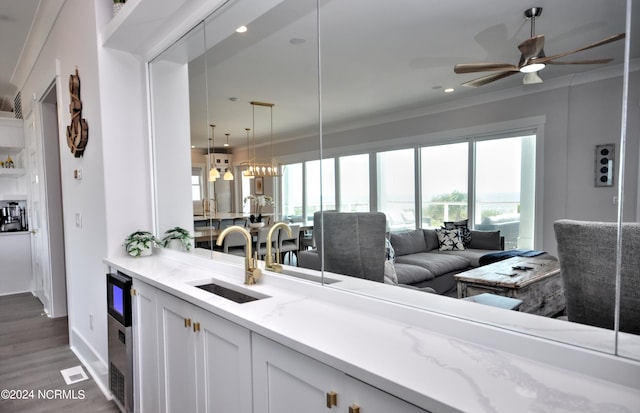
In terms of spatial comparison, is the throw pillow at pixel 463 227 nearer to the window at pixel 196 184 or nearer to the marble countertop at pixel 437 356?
the marble countertop at pixel 437 356

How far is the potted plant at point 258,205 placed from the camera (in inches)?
79.9

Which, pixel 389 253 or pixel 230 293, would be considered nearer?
pixel 389 253

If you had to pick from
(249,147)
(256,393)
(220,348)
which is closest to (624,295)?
(256,393)

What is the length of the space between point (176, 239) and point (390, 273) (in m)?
1.80

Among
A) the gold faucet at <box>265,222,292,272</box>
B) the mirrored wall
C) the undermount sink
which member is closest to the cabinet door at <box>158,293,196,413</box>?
the undermount sink

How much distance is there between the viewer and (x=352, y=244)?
1650mm

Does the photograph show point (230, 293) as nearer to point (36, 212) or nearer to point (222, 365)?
point (222, 365)

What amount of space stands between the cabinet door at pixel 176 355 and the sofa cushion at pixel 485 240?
117 cm

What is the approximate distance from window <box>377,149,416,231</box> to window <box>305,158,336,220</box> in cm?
22

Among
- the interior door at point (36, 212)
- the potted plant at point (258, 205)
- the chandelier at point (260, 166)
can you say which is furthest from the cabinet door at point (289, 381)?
the interior door at point (36, 212)

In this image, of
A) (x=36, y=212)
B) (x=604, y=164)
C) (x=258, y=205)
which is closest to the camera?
(x=604, y=164)

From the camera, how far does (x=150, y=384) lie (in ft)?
6.63

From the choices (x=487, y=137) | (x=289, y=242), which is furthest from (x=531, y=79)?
(x=289, y=242)

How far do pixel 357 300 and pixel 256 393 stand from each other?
17.8 inches
